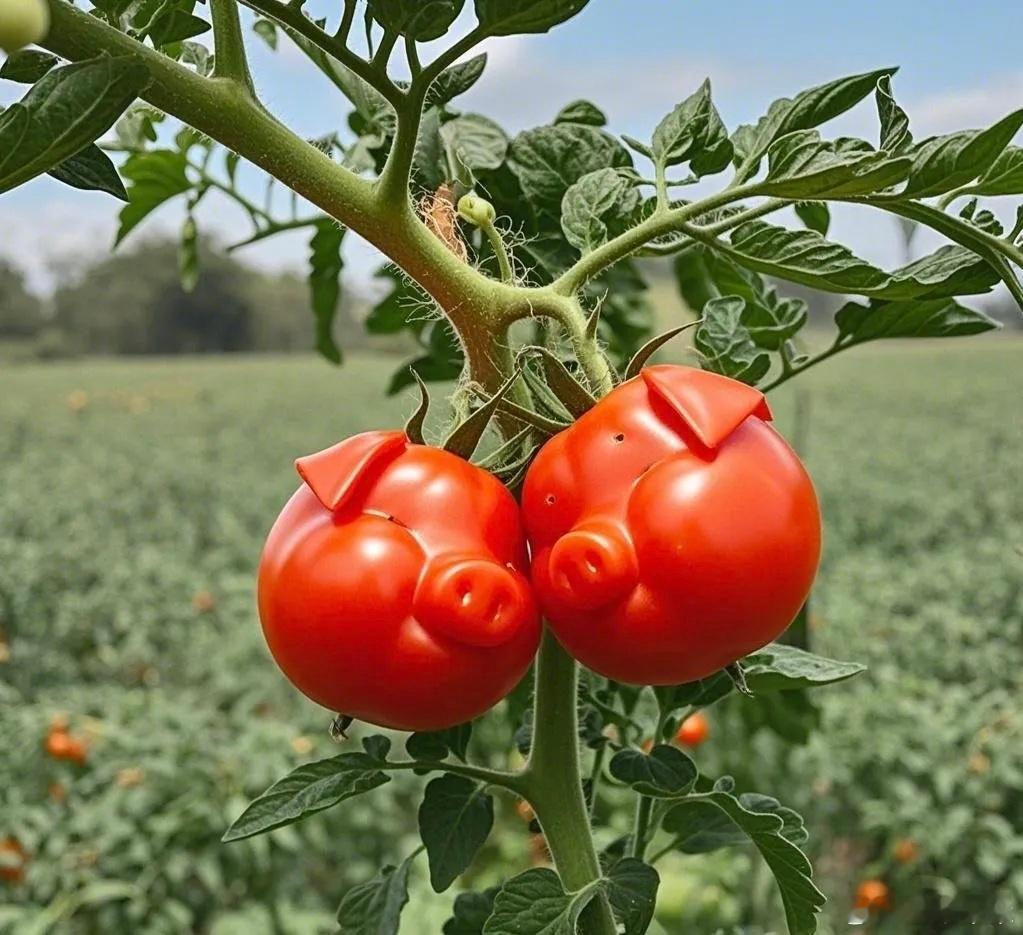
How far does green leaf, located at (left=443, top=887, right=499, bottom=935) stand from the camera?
0.56 metres

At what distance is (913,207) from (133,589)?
3.00 metres

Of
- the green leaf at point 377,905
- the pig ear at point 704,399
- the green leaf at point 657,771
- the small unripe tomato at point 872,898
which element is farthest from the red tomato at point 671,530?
the small unripe tomato at point 872,898

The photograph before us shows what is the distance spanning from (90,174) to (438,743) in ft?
0.89

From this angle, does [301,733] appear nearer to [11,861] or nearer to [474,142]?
[11,861]

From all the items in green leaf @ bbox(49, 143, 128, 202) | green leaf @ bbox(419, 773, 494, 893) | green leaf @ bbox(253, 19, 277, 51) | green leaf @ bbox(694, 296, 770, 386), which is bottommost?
green leaf @ bbox(419, 773, 494, 893)

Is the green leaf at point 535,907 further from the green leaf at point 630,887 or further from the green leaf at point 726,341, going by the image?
the green leaf at point 726,341

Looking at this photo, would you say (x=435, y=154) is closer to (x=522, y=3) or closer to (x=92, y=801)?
(x=522, y=3)

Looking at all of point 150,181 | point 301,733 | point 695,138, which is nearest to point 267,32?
point 150,181

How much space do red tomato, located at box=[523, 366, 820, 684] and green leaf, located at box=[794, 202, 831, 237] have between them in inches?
8.6

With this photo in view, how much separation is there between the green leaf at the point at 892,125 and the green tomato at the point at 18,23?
31cm

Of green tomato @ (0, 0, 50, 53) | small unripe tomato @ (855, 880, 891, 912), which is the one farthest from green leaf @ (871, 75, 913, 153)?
small unripe tomato @ (855, 880, 891, 912)

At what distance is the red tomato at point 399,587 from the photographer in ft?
1.28

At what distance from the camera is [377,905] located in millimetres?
557

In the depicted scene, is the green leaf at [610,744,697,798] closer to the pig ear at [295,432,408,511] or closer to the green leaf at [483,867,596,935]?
the green leaf at [483,867,596,935]
